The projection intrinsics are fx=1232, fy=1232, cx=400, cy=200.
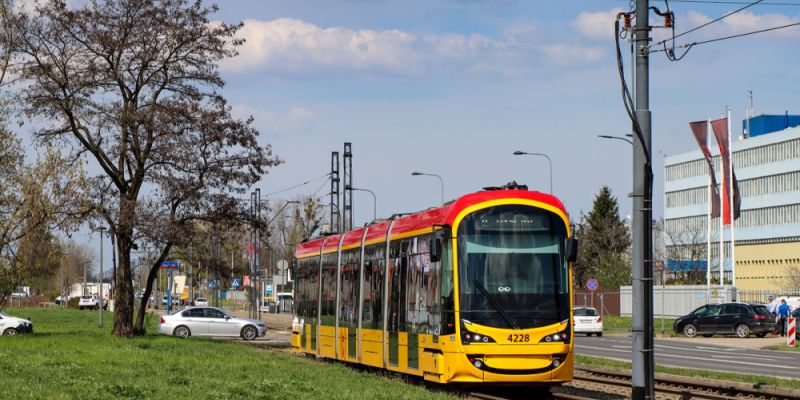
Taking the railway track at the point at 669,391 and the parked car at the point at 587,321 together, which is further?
the parked car at the point at 587,321

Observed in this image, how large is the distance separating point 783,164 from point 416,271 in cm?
9718

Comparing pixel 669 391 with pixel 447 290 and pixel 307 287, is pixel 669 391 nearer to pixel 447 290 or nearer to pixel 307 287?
pixel 447 290

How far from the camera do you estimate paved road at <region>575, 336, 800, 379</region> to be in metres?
31.0

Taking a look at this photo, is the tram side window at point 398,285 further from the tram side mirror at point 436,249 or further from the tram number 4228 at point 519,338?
the tram number 4228 at point 519,338

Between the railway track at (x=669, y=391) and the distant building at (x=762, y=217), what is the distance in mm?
79696

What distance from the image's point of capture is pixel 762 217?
117 m

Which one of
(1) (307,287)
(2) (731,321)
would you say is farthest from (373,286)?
(2) (731,321)

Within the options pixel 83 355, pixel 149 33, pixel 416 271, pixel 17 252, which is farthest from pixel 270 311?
pixel 416 271

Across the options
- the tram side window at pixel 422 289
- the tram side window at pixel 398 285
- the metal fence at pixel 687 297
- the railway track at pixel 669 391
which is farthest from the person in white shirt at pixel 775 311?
the tram side window at pixel 422 289

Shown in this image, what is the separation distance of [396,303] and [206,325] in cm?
2853

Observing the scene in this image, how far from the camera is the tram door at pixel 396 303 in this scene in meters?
22.6

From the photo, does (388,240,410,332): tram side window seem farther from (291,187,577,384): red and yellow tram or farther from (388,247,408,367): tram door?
(291,187,577,384): red and yellow tram

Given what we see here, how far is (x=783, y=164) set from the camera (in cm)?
11250

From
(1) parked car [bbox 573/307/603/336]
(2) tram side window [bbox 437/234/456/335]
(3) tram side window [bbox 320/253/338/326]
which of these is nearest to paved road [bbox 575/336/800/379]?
(1) parked car [bbox 573/307/603/336]
